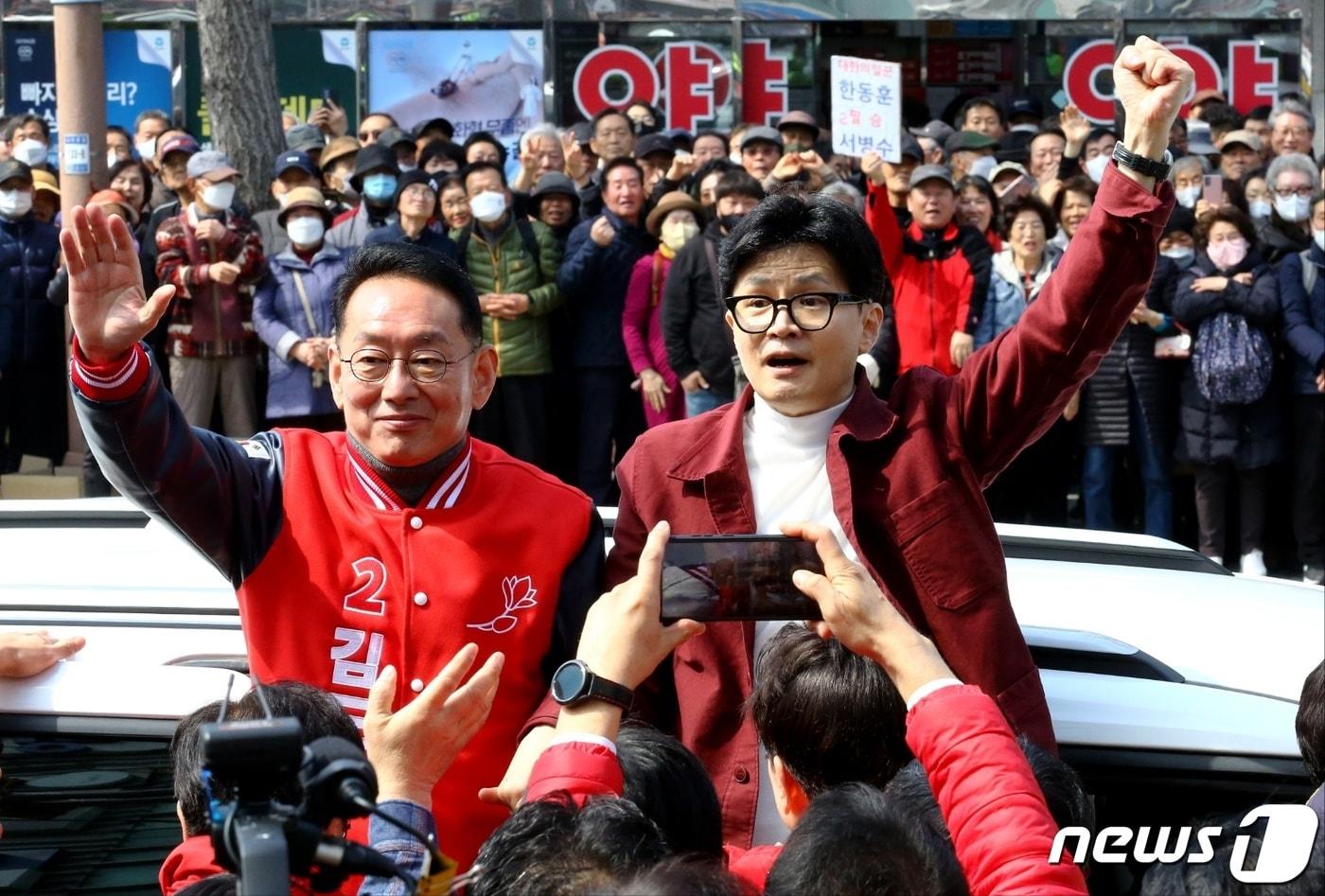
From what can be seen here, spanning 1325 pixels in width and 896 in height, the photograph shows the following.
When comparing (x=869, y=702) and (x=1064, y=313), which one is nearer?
(x=869, y=702)

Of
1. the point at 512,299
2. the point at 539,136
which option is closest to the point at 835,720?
the point at 512,299

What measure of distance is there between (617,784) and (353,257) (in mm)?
1293

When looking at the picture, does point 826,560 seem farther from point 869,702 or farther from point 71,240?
point 71,240

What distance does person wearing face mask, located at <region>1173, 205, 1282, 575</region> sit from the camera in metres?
8.66

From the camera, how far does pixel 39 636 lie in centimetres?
317

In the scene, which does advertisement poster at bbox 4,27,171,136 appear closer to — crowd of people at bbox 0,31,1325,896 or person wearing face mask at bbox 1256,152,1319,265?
person wearing face mask at bbox 1256,152,1319,265

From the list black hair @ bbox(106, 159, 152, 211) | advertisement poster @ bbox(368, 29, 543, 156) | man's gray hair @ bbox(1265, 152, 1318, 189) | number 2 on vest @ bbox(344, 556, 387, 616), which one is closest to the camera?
number 2 on vest @ bbox(344, 556, 387, 616)

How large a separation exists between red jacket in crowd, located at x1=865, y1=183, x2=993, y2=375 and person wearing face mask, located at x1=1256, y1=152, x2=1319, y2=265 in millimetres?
1698

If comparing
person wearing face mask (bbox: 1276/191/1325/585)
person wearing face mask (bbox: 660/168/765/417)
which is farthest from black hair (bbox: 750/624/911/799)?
person wearing face mask (bbox: 1276/191/1325/585)

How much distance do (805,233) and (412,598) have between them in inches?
36.5

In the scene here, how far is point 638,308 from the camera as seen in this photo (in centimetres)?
900

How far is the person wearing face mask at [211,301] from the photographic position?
29.1 ft

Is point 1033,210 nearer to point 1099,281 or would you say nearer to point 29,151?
point 1099,281

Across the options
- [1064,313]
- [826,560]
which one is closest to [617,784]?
[826,560]
